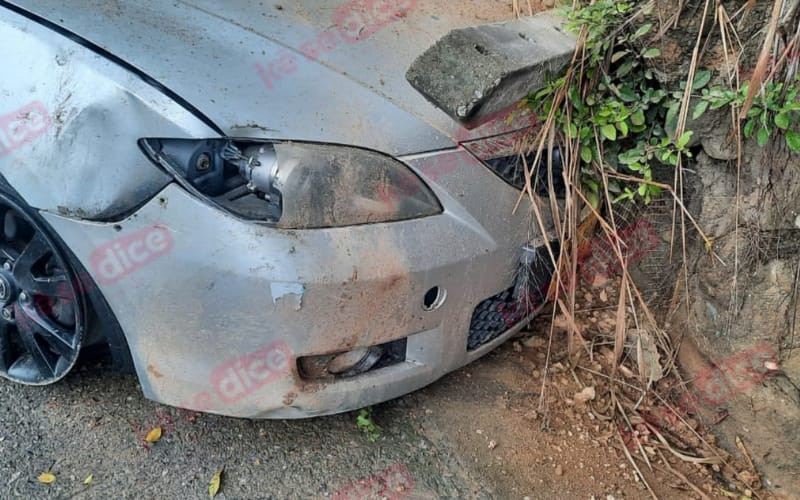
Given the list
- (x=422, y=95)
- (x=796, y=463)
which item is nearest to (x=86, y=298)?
(x=422, y=95)

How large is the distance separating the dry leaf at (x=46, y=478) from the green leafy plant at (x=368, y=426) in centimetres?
102

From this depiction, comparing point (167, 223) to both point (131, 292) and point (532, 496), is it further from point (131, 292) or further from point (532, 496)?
point (532, 496)

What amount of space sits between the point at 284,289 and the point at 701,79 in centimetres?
149

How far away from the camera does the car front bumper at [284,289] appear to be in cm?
187

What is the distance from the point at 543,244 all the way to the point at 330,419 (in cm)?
100

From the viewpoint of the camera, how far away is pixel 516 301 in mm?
2480

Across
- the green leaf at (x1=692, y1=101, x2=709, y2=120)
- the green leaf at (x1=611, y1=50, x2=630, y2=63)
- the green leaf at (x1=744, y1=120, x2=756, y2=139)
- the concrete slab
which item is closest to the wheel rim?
the concrete slab

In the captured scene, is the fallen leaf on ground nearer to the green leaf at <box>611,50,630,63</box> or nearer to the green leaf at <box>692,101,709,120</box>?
the green leaf at <box>692,101,709,120</box>

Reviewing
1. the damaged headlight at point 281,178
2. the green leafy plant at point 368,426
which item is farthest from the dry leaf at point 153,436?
the damaged headlight at point 281,178

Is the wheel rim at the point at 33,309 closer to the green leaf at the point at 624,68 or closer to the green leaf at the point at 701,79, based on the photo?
the green leaf at the point at 624,68

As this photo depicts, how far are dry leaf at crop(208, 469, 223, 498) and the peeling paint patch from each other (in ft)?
2.38

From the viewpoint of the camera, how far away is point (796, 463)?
2.32 metres

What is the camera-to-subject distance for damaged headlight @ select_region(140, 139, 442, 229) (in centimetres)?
187

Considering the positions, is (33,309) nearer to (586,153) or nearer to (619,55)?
(586,153)
